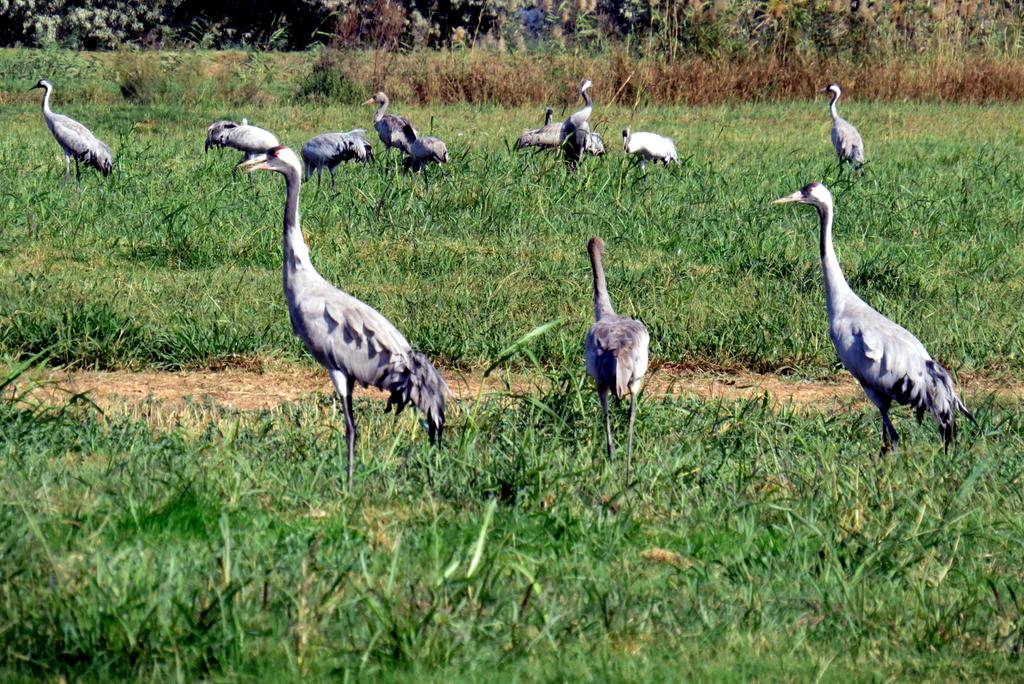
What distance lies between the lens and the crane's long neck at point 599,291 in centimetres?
664

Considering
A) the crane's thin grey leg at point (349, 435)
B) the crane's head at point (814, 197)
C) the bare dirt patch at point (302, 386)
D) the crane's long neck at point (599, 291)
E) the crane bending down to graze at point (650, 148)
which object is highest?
the crane's head at point (814, 197)

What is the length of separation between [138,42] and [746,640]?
2819cm

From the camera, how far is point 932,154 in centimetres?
1462

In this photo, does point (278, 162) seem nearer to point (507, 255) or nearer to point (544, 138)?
point (507, 255)

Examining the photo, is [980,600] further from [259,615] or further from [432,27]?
[432,27]

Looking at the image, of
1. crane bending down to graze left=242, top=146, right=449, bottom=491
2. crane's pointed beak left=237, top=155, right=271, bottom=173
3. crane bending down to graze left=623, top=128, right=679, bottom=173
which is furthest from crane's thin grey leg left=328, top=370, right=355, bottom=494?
crane bending down to graze left=623, top=128, right=679, bottom=173

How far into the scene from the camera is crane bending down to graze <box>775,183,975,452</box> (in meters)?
5.95

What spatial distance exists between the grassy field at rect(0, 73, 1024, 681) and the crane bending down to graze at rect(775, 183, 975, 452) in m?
0.18

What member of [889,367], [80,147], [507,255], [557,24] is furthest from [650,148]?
[557,24]

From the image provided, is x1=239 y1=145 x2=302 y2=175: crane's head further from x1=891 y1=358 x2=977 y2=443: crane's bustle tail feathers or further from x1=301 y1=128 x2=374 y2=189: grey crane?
x1=301 y1=128 x2=374 y2=189: grey crane

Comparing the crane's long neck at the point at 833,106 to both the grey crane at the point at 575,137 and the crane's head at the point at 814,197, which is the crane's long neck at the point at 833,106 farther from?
the crane's head at the point at 814,197

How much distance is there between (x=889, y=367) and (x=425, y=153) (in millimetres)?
7615

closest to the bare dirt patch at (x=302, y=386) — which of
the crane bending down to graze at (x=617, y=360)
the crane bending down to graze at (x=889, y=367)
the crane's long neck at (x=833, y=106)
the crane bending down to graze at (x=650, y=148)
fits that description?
the crane bending down to graze at (x=889, y=367)

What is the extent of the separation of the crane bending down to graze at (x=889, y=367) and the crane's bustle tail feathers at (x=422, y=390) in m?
1.89
